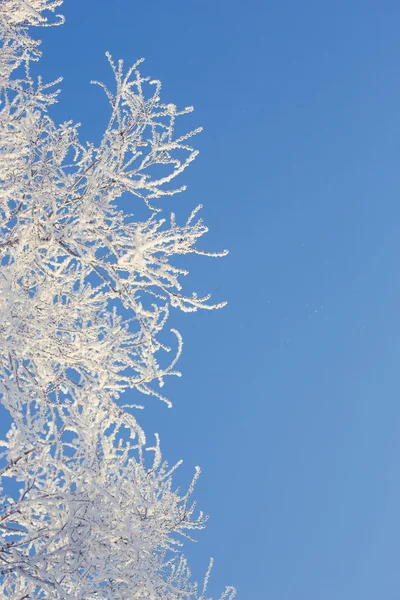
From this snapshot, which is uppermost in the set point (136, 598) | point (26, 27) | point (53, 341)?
point (26, 27)

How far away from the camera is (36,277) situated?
3.34 m

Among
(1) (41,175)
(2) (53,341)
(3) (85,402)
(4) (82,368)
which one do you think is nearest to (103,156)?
(1) (41,175)

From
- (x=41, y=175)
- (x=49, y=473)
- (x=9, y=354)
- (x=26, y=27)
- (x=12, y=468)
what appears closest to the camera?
(x=9, y=354)

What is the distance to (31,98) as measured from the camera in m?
3.85

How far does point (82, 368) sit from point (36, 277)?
0.62m

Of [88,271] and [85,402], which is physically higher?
[88,271]

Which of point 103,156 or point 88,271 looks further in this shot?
point 88,271

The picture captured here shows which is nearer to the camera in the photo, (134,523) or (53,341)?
(53,341)

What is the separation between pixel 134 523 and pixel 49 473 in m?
0.91

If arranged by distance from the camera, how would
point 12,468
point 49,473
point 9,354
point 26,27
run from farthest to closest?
point 26,27 → point 49,473 → point 12,468 → point 9,354

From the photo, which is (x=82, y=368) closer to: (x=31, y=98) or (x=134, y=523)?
(x=134, y=523)

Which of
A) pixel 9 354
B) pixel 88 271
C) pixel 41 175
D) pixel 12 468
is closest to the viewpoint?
pixel 9 354

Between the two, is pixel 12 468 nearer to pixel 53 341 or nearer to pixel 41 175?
pixel 53 341

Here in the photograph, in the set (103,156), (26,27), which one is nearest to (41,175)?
(103,156)
